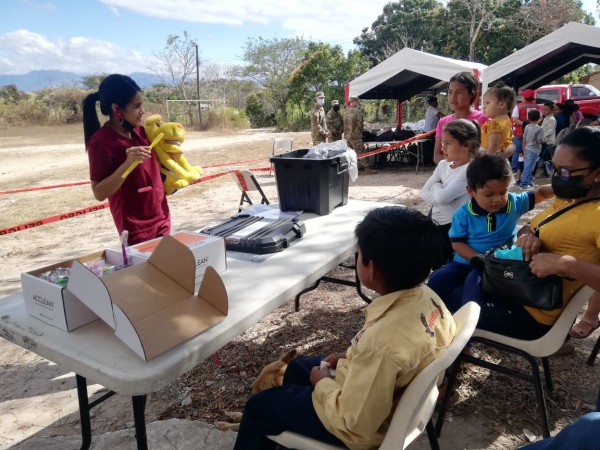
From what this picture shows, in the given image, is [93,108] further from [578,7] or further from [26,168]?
[578,7]

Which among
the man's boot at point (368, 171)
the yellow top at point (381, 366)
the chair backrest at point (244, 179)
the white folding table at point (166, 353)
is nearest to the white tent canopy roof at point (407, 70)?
the man's boot at point (368, 171)

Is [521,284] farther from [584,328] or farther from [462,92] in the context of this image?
[462,92]

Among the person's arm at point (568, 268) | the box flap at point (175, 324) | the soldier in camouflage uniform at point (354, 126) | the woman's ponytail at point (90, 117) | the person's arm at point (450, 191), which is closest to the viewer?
the box flap at point (175, 324)

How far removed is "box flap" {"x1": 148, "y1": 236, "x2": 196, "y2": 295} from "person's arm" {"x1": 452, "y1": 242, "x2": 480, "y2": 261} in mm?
1334

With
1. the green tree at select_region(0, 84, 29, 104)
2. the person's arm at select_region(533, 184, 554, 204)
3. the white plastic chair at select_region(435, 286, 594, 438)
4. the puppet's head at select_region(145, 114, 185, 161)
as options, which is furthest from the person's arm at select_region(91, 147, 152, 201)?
the green tree at select_region(0, 84, 29, 104)

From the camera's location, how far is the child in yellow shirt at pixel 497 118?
3332 mm

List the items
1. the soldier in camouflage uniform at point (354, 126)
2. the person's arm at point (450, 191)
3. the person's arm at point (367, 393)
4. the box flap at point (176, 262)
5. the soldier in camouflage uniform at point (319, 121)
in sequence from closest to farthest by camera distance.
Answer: the person's arm at point (367, 393)
the box flap at point (176, 262)
the person's arm at point (450, 191)
the soldier in camouflage uniform at point (354, 126)
the soldier in camouflage uniform at point (319, 121)

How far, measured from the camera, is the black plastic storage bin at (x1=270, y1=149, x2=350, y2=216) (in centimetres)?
244

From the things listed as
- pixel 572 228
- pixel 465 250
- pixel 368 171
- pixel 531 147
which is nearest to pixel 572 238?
pixel 572 228

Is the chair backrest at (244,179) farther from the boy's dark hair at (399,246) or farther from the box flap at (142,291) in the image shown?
the boy's dark hair at (399,246)

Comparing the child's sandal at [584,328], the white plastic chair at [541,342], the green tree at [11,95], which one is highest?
the green tree at [11,95]

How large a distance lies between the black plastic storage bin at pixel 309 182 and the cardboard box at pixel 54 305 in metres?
1.43

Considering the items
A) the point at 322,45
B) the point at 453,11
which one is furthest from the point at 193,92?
the point at 453,11

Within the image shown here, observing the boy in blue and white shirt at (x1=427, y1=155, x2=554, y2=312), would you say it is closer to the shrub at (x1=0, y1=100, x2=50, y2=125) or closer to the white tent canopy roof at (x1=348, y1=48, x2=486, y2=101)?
the white tent canopy roof at (x1=348, y1=48, x2=486, y2=101)
